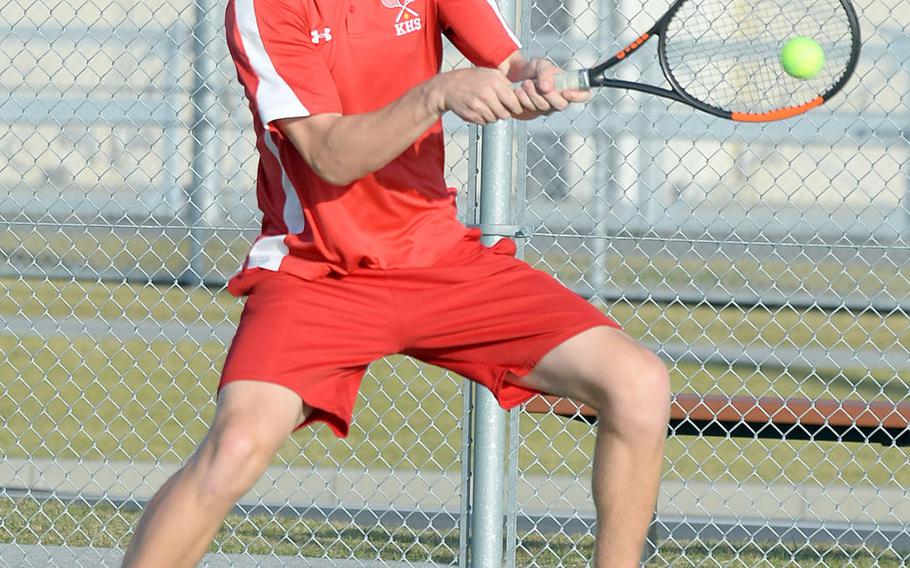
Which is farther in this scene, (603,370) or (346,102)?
(346,102)

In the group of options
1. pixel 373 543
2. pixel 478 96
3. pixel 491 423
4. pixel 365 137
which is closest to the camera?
pixel 478 96

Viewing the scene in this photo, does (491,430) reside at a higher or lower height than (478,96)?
lower

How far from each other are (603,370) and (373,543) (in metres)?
2.02

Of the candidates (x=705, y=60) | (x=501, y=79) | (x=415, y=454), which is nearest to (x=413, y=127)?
(x=501, y=79)

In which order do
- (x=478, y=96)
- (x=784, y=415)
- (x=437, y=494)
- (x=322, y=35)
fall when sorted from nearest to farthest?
(x=478, y=96), (x=322, y=35), (x=784, y=415), (x=437, y=494)

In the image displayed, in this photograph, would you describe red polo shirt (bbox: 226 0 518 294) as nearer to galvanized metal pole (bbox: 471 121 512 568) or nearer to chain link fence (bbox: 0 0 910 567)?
galvanized metal pole (bbox: 471 121 512 568)

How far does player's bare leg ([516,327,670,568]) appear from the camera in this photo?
293 cm

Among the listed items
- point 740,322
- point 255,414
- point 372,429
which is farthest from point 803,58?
point 740,322

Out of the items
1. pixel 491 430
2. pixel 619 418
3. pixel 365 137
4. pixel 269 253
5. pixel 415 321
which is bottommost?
pixel 491 430

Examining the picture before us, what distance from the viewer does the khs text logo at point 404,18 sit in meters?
3.08

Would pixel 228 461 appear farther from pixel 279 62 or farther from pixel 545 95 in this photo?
pixel 545 95

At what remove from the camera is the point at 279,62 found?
9.56ft

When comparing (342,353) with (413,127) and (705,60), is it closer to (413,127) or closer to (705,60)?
(413,127)

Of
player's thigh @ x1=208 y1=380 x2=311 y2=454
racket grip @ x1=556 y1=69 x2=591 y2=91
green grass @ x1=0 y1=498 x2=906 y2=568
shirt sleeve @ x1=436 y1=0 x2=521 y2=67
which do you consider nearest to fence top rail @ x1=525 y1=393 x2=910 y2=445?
green grass @ x1=0 y1=498 x2=906 y2=568
